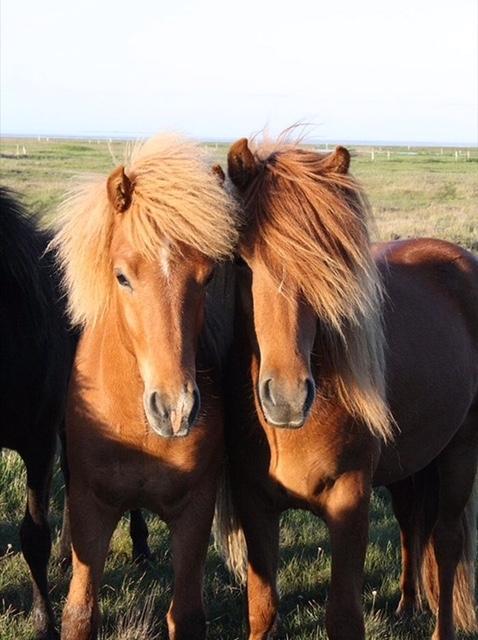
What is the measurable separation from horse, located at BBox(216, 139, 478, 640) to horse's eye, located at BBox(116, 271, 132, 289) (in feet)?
1.34

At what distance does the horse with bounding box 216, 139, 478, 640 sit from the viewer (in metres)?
2.70

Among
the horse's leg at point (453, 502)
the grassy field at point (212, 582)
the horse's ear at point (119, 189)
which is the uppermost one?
the horse's ear at point (119, 189)

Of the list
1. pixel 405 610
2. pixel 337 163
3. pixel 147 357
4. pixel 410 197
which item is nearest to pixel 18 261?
pixel 147 357

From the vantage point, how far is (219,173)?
2.93m

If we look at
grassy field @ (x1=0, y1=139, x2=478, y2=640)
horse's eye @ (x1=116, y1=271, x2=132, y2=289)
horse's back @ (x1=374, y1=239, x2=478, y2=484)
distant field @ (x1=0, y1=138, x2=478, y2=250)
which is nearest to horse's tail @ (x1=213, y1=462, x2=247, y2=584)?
grassy field @ (x1=0, y1=139, x2=478, y2=640)

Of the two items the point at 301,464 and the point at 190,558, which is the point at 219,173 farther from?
the point at 190,558

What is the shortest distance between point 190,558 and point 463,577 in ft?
6.06

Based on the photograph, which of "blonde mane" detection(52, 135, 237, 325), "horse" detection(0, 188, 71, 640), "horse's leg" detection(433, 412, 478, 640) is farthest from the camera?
"horse's leg" detection(433, 412, 478, 640)

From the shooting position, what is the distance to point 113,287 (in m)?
2.90

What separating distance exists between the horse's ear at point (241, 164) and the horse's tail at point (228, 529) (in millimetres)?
1193

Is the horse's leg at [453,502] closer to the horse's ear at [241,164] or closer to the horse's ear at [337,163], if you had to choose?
the horse's ear at [337,163]

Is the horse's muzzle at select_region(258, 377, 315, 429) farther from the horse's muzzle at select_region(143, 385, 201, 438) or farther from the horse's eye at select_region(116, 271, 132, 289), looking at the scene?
the horse's eye at select_region(116, 271, 132, 289)

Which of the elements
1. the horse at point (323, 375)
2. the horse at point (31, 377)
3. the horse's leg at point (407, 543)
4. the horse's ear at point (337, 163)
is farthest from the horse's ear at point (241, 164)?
the horse's leg at point (407, 543)

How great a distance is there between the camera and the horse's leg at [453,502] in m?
4.14
